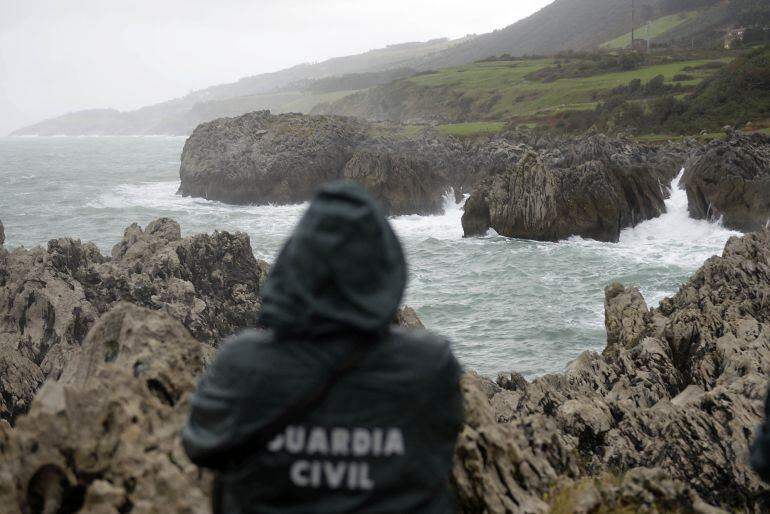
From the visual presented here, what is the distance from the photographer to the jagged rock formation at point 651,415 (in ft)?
18.7

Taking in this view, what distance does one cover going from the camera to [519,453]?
587 centimetres

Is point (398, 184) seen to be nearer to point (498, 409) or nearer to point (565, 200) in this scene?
point (565, 200)

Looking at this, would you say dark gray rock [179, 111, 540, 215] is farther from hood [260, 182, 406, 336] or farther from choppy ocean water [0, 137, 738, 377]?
hood [260, 182, 406, 336]

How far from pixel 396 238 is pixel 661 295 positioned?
1110 inches

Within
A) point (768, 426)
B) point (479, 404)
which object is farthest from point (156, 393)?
point (768, 426)

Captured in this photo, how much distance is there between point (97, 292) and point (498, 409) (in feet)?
40.1

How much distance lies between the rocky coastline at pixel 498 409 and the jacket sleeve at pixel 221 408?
5.66ft

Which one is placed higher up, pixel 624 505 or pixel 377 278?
pixel 377 278

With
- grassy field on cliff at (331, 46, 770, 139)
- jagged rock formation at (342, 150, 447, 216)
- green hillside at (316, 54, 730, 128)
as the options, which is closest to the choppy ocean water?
jagged rock formation at (342, 150, 447, 216)

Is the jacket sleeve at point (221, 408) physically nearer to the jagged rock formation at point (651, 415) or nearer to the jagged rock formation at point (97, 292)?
the jagged rock formation at point (651, 415)

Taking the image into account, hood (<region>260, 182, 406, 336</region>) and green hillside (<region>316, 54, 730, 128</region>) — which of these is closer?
hood (<region>260, 182, 406, 336</region>)

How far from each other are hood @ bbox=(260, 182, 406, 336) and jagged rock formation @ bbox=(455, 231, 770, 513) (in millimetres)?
3019

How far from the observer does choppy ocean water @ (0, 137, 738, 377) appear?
25156 millimetres

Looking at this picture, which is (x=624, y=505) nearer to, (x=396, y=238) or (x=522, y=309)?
(x=396, y=238)
